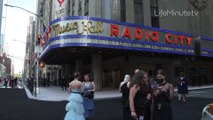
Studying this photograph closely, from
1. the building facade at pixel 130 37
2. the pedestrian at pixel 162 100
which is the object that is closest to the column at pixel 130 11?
the building facade at pixel 130 37

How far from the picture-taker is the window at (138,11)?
103ft

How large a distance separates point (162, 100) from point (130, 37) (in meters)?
19.4

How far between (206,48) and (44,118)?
1108 inches

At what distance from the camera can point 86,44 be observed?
22.5 meters

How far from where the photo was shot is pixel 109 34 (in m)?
23.8

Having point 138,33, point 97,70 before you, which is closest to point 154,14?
point 138,33

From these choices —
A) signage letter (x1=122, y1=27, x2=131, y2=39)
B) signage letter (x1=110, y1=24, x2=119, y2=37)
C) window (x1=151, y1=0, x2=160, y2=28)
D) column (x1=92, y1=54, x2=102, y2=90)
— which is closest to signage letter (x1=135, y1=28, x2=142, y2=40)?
signage letter (x1=122, y1=27, x2=131, y2=39)

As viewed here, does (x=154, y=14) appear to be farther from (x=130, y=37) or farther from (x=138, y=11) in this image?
(x=130, y=37)

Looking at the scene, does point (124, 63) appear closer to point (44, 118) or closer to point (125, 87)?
point (44, 118)

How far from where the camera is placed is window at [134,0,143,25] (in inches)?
1238

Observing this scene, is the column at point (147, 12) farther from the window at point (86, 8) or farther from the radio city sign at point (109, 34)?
the window at point (86, 8)

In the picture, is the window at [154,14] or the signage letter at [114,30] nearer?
the signage letter at [114,30]

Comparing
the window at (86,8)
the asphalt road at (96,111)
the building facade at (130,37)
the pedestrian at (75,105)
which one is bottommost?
the asphalt road at (96,111)

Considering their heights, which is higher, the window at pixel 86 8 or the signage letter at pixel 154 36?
the window at pixel 86 8
